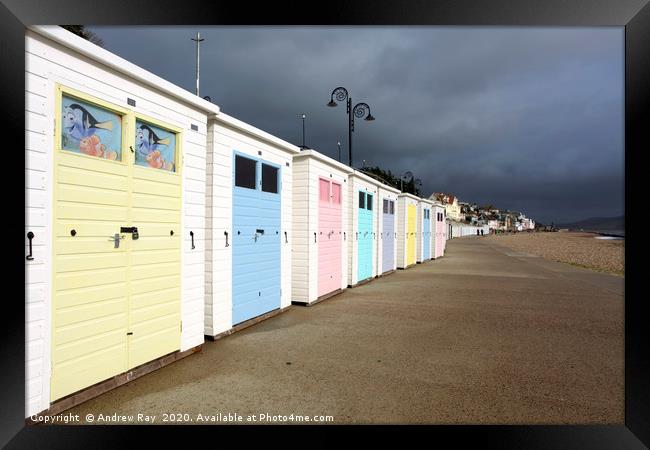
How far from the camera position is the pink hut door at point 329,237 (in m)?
9.81

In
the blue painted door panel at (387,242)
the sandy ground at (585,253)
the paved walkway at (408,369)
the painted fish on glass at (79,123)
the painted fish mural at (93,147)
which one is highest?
the painted fish on glass at (79,123)

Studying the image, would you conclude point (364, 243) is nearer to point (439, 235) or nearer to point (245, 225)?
point (245, 225)

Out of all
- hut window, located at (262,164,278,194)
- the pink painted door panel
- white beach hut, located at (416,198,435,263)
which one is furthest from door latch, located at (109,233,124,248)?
the pink painted door panel

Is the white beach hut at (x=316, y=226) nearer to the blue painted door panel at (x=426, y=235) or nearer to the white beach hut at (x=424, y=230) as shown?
the white beach hut at (x=424, y=230)

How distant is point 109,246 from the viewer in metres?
4.27

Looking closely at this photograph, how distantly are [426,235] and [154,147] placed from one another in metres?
18.8

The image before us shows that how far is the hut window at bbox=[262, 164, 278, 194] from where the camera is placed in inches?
300

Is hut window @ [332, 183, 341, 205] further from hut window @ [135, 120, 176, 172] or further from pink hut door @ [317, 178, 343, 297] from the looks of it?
hut window @ [135, 120, 176, 172]

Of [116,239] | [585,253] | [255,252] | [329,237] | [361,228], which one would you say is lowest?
[585,253]

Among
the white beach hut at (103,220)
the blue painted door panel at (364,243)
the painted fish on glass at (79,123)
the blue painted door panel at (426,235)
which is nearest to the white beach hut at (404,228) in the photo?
the blue painted door panel at (426,235)

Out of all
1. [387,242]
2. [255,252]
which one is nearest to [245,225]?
[255,252]

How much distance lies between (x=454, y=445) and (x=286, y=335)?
378 centimetres

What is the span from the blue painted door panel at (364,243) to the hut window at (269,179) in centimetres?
474

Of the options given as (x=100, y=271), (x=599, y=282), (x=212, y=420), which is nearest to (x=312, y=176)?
(x=100, y=271)
